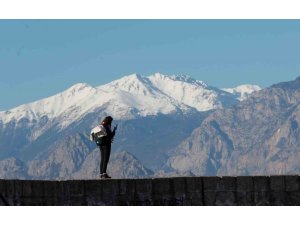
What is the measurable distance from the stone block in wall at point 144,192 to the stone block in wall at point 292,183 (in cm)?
331

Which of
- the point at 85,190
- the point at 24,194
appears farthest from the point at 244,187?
the point at 24,194

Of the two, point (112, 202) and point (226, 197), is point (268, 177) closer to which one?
point (226, 197)

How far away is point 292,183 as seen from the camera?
23.6m

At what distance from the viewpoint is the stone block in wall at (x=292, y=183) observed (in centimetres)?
2355

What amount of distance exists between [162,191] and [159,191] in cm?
8

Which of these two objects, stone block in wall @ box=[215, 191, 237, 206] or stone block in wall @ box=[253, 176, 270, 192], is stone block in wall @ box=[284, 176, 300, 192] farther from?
stone block in wall @ box=[215, 191, 237, 206]

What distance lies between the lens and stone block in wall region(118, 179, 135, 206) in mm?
25172

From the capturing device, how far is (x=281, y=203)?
928 inches

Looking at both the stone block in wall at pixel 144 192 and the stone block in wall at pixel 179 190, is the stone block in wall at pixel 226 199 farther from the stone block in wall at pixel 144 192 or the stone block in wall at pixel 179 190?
the stone block in wall at pixel 144 192

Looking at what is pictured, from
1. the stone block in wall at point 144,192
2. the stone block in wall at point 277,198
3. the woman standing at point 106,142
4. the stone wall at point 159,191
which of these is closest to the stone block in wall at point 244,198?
the stone wall at point 159,191

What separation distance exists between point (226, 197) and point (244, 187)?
511 mm

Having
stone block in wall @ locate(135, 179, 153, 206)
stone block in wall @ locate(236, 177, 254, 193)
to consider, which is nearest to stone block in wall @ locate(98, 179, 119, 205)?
stone block in wall @ locate(135, 179, 153, 206)

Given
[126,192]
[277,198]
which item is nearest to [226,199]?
[277,198]

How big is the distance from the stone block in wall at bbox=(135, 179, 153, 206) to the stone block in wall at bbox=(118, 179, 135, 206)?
0.15m
